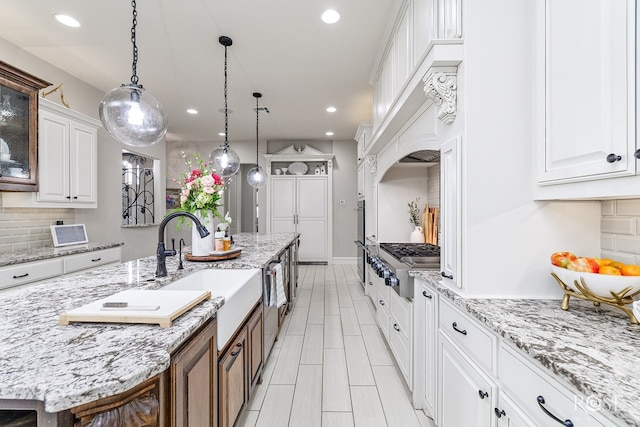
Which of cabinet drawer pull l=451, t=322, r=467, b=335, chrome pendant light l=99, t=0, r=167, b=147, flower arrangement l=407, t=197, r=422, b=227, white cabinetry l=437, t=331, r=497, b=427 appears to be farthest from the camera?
flower arrangement l=407, t=197, r=422, b=227

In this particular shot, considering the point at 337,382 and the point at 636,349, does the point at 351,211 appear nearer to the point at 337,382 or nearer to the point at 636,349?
the point at 337,382

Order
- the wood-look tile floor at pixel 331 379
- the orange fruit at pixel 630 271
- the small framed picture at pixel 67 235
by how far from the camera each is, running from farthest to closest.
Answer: the small framed picture at pixel 67 235
the wood-look tile floor at pixel 331 379
the orange fruit at pixel 630 271

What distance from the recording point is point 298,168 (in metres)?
7.13

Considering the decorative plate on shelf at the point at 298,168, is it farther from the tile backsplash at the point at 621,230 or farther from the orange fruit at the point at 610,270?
the orange fruit at the point at 610,270

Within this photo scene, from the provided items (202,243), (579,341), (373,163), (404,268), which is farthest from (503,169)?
(373,163)

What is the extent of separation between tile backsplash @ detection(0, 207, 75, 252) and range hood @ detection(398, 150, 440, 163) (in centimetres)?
412

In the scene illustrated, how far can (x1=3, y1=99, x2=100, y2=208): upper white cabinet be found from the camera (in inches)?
120

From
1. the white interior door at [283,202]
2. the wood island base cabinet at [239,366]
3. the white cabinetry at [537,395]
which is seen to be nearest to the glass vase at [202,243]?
the wood island base cabinet at [239,366]

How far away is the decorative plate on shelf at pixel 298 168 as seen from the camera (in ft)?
23.3

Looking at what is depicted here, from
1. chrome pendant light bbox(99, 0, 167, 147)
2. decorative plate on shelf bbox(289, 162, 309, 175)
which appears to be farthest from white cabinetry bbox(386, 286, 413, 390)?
decorative plate on shelf bbox(289, 162, 309, 175)

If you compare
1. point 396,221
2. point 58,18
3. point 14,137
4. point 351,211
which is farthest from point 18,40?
point 351,211

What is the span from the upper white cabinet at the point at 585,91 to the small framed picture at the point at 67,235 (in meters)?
4.47

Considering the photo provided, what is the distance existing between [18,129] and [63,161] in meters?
0.60

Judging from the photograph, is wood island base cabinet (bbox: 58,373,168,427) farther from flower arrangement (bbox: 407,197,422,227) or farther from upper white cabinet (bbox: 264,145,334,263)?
upper white cabinet (bbox: 264,145,334,263)
